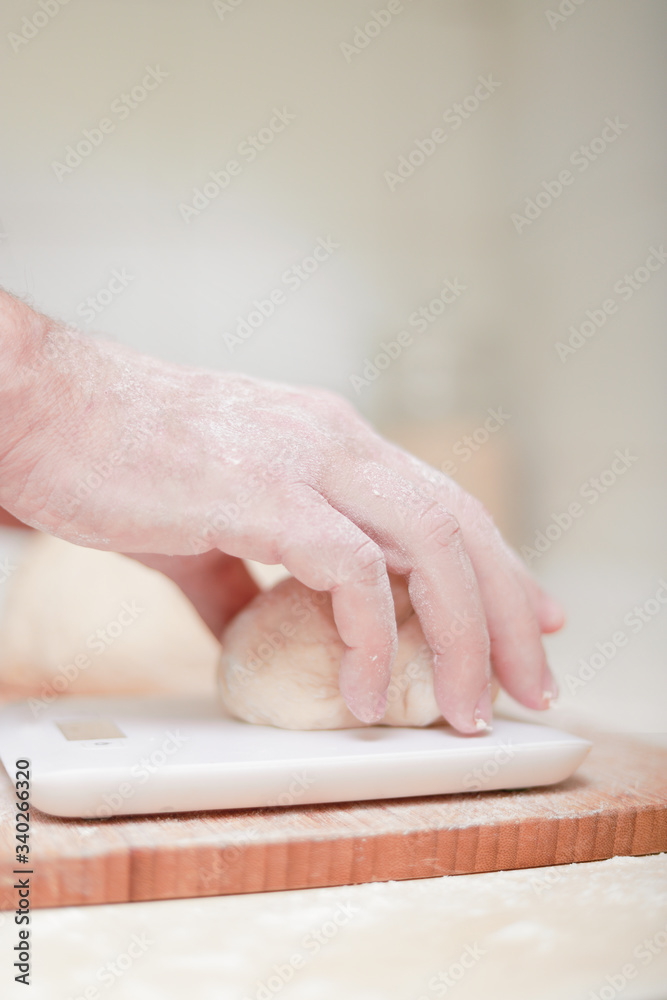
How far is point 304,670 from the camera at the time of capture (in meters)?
0.73

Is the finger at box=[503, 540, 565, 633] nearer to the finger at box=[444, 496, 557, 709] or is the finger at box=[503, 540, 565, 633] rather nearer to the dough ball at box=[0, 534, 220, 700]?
the finger at box=[444, 496, 557, 709]

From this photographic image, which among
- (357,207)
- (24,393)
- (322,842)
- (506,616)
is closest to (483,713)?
(506,616)

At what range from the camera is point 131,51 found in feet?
7.02

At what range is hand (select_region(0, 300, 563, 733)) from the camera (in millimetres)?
642

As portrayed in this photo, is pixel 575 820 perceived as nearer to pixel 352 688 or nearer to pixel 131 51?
pixel 352 688

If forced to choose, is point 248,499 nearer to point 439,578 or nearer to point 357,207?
point 439,578

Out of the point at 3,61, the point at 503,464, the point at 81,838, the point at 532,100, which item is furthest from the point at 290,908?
the point at 3,61

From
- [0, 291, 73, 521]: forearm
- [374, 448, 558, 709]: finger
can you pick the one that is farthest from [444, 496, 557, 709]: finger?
[0, 291, 73, 521]: forearm

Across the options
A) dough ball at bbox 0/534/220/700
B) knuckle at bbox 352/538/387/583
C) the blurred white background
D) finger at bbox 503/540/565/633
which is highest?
the blurred white background

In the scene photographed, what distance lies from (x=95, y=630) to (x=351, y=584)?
2.19 feet

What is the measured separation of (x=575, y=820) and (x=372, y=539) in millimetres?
270

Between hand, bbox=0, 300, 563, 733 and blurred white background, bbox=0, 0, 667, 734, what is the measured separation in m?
1.00

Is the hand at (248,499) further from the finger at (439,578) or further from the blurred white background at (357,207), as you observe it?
the blurred white background at (357,207)

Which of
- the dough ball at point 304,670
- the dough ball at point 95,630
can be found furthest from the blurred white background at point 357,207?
the dough ball at point 304,670
